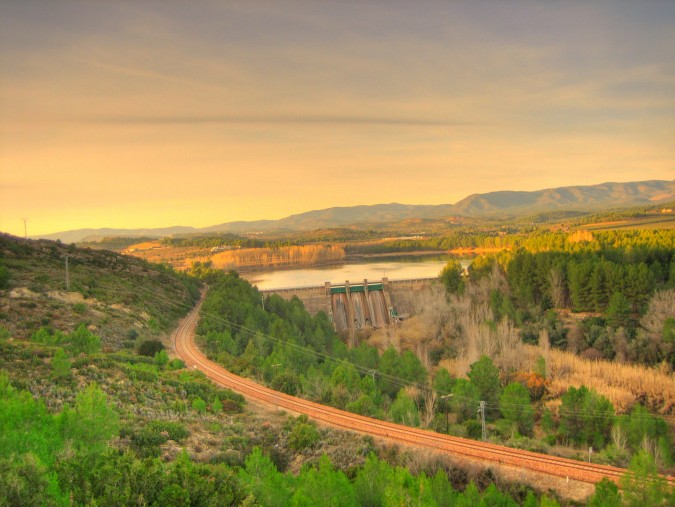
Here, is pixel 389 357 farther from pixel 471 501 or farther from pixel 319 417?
pixel 471 501

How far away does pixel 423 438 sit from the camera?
18.4 metres

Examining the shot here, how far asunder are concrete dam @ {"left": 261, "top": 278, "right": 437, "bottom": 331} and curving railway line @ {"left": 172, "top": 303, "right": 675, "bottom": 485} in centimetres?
3531

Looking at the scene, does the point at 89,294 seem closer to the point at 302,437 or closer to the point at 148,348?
the point at 148,348

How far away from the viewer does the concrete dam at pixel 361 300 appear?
6353 centimetres

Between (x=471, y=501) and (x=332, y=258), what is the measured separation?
125022mm

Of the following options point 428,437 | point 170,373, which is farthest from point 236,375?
point 428,437

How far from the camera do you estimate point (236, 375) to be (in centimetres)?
2781

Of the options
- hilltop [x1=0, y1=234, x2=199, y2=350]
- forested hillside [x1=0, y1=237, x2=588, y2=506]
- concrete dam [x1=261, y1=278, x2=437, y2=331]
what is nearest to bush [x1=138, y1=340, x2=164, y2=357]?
forested hillside [x1=0, y1=237, x2=588, y2=506]

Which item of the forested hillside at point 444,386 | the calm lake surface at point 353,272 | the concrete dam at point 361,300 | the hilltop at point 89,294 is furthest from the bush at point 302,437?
the calm lake surface at point 353,272

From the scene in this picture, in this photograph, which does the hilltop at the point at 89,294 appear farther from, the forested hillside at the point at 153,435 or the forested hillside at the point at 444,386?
the forested hillside at the point at 444,386

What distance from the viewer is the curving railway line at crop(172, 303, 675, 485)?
15.6 metres

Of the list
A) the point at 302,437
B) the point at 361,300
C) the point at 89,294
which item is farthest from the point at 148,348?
the point at 361,300

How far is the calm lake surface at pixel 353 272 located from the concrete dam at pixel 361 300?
15212mm

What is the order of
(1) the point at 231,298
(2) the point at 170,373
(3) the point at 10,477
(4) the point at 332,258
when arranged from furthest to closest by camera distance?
(4) the point at 332,258
(1) the point at 231,298
(2) the point at 170,373
(3) the point at 10,477
